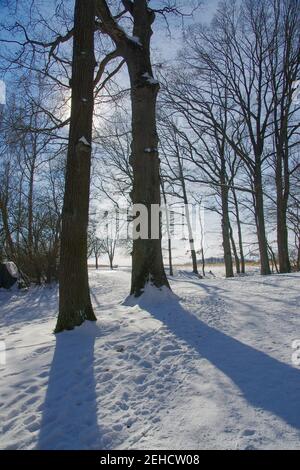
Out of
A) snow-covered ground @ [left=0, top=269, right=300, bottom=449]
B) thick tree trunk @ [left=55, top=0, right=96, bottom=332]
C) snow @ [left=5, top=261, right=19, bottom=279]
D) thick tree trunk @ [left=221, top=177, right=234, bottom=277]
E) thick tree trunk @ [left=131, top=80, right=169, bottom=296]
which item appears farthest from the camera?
thick tree trunk @ [left=221, top=177, right=234, bottom=277]

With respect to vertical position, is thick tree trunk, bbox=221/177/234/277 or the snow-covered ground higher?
thick tree trunk, bbox=221/177/234/277

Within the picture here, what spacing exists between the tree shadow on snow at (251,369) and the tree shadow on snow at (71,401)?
126cm

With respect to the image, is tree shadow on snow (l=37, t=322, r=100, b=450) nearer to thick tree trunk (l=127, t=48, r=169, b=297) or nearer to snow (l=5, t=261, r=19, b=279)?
thick tree trunk (l=127, t=48, r=169, b=297)

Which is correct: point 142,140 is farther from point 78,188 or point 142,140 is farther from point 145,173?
point 78,188

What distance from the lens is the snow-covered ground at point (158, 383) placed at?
7.52 feet

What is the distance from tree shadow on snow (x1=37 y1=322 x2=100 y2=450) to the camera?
7.60 feet

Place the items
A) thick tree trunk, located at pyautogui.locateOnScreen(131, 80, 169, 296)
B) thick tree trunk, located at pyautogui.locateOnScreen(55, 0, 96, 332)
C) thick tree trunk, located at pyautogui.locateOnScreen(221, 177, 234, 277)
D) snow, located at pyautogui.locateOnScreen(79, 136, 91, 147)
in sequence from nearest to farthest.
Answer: thick tree trunk, located at pyautogui.locateOnScreen(55, 0, 96, 332)
snow, located at pyautogui.locateOnScreen(79, 136, 91, 147)
thick tree trunk, located at pyautogui.locateOnScreen(131, 80, 169, 296)
thick tree trunk, located at pyautogui.locateOnScreen(221, 177, 234, 277)

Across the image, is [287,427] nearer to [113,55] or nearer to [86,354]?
[86,354]

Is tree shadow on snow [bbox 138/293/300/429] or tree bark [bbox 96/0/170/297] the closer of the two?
tree shadow on snow [bbox 138/293/300/429]

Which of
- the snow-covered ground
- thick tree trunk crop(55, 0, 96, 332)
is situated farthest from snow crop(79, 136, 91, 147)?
the snow-covered ground

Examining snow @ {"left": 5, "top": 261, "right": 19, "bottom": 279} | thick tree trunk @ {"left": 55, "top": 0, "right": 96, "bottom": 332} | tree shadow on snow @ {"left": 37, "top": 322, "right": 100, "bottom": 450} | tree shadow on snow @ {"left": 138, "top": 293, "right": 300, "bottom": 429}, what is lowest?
tree shadow on snow @ {"left": 37, "top": 322, "right": 100, "bottom": 450}

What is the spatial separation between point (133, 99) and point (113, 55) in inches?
58.9

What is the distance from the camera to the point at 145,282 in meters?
6.72

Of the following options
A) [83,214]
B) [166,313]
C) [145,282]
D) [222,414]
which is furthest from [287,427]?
[145,282]
